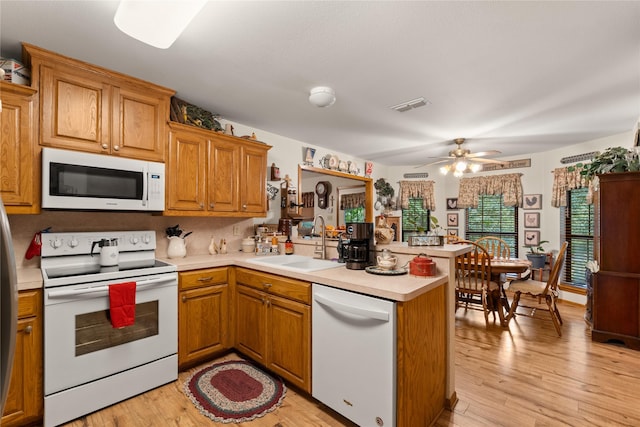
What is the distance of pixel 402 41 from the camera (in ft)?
6.10

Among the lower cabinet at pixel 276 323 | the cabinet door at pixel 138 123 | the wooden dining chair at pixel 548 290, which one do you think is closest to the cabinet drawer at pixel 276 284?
the lower cabinet at pixel 276 323

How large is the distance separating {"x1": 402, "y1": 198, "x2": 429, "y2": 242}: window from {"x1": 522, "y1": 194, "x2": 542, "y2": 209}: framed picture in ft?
5.46

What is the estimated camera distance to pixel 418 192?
6.04 metres

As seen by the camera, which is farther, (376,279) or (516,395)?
(516,395)

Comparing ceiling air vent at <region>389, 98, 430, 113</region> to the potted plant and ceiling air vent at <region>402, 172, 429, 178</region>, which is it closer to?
ceiling air vent at <region>402, 172, 429, 178</region>

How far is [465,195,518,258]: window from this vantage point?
535 centimetres

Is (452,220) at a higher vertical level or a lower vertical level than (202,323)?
higher

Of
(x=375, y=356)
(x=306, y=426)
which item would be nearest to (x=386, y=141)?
(x=375, y=356)

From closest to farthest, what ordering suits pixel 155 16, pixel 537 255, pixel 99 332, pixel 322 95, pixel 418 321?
pixel 155 16
pixel 418 321
pixel 99 332
pixel 322 95
pixel 537 255

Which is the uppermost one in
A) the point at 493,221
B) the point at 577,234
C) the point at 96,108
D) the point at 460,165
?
the point at 96,108

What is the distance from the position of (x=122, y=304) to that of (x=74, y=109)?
137 cm

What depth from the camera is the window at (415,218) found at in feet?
20.1

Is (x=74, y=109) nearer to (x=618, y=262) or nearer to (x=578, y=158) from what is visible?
(x=618, y=262)

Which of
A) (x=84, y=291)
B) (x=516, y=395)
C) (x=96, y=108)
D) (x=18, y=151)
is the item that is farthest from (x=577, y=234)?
(x=18, y=151)
